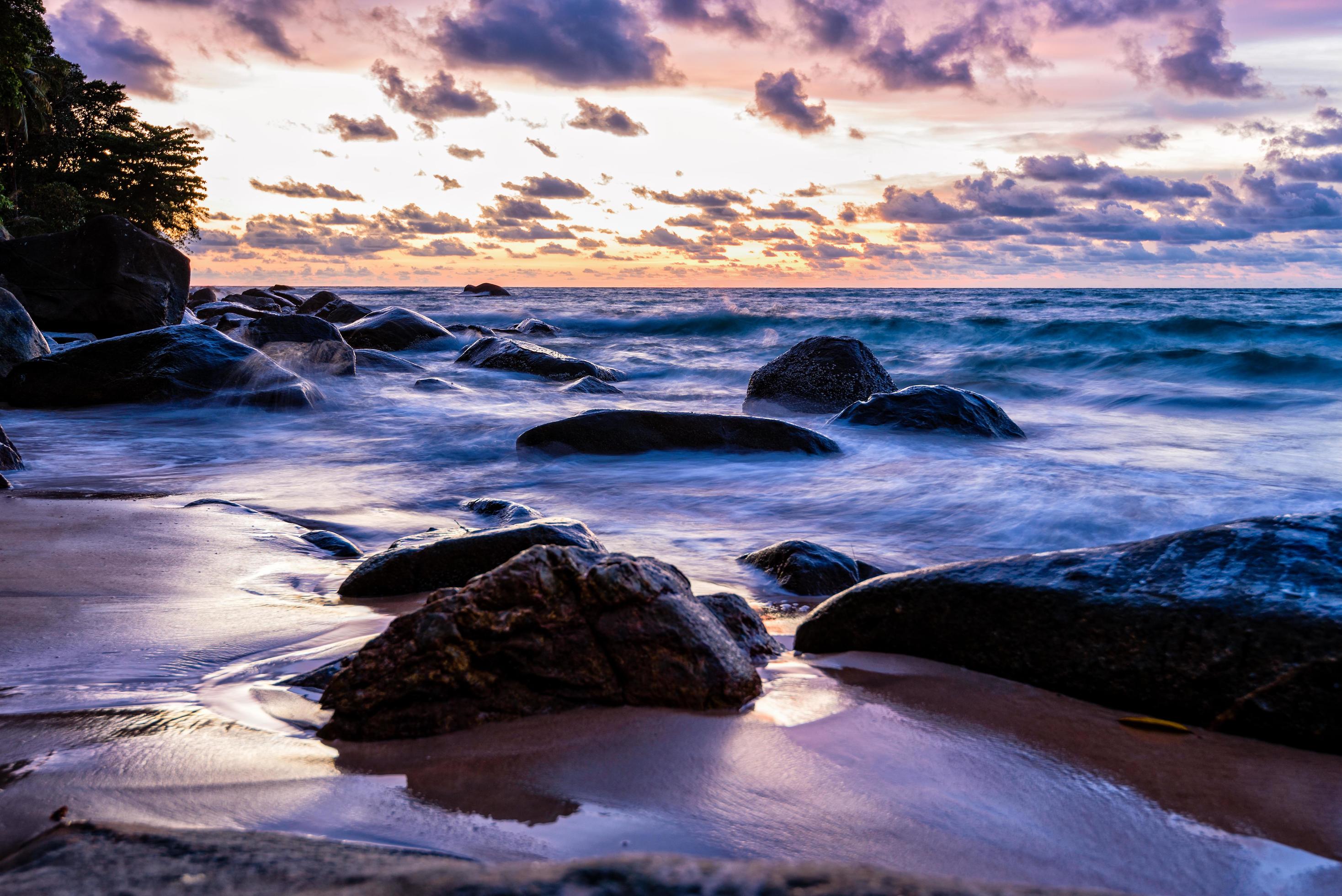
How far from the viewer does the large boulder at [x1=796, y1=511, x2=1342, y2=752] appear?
2.22m

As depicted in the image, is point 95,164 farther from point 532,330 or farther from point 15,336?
point 15,336

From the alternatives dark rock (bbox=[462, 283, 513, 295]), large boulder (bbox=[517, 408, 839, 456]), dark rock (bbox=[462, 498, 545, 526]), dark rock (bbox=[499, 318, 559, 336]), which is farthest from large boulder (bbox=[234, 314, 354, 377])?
dark rock (bbox=[462, 283, 513, 295])

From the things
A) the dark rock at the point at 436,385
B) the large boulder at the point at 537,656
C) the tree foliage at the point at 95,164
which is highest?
the tree foliage at the point at 95,164

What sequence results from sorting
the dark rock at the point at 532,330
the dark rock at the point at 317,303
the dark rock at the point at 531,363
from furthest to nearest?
the dark rock at the point at 532,330 < the dark rock at the point at 317,303 < the dark rock at the point at 531,363

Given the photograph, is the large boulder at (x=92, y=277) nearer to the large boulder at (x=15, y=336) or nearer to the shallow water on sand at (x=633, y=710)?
the large boulder at (x=15, y=336)

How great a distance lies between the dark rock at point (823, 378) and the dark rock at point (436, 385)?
384 centimetres

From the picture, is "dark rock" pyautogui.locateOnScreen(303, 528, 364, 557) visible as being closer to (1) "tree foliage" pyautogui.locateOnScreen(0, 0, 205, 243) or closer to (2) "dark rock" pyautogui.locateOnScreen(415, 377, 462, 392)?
(2) "dark rock" pyautogui.locateOnScreen(415, 377, 462, 392)

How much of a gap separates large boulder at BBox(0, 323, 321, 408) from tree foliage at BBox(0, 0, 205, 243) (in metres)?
20.5

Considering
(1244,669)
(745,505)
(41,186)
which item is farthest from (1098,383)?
(41,186)

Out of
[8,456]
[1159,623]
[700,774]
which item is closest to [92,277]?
[8,456]

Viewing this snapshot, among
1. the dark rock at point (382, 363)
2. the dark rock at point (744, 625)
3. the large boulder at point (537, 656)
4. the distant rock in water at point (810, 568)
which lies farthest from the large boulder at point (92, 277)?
the large boulder at point (537, 656)

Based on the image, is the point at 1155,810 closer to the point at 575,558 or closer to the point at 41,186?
the point at 575,558

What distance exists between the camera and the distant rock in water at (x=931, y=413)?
805 centimetres

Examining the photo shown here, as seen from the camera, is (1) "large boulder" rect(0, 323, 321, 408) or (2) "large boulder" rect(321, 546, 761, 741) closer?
(2) "large boulder" rect(321, 546, 761, 741)
